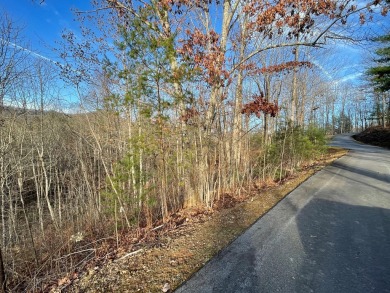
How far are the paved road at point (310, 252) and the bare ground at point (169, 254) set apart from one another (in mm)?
182

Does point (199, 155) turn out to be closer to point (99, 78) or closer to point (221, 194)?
point (221, 194)

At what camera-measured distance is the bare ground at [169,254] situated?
2328 mm

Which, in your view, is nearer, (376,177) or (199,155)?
(199,155)

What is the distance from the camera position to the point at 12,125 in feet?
18.3

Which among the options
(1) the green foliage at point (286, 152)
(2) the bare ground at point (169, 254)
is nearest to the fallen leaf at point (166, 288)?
(2) the bare ground at point (169, 254)

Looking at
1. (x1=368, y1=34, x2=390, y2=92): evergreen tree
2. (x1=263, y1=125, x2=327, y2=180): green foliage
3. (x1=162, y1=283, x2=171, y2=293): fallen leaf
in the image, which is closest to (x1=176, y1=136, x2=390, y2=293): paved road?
(x1=162, y1=283, x2=171, y2=293): fallen leaf

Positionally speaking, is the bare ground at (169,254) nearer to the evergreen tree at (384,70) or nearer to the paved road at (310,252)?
the paved road at (310,252)

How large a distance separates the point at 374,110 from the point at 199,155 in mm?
42533

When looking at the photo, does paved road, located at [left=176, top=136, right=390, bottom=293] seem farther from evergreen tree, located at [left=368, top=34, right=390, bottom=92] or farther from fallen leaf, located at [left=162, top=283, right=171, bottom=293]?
evergreen tree, located at [left=368, top=34, right=390, bottom=92]

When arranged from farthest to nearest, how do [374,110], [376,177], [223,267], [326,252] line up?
[374,110]
[376,177]
[326,252]
[223,267]

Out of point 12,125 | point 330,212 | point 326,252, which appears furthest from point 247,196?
point 12,125

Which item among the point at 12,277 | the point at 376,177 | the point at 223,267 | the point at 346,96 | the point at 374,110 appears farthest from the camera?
the point at 346,96

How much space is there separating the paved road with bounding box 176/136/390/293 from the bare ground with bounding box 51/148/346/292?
7.2 inches

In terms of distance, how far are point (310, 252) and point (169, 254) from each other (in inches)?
67.5
